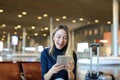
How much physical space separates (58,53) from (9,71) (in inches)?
33.1

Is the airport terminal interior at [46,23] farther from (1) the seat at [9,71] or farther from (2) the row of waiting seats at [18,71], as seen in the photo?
(1) the seat at [9,71]

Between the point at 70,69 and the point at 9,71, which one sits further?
the point at 9,71

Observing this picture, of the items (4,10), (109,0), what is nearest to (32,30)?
(4,10)

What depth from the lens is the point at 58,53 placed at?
222cm

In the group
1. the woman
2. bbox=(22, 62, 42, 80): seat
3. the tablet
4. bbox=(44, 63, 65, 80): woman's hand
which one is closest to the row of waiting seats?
bbox=(22, 62, 42, 80): seat

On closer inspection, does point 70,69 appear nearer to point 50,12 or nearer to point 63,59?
point 63,59

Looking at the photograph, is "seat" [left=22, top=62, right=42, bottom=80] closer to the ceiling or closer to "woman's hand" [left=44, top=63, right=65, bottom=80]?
"woman's hand" [left=44, top=63, right=65, bottom=80]

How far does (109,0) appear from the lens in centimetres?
1254

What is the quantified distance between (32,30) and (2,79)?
12.9 meters

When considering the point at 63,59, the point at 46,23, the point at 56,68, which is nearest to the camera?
the point at 63,59

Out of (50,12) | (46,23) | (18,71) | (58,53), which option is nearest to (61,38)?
(58,53)

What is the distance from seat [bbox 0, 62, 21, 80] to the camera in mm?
2855

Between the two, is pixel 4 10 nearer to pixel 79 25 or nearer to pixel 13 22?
pixel 13 22

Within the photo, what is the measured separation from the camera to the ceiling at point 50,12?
43.9 feet
